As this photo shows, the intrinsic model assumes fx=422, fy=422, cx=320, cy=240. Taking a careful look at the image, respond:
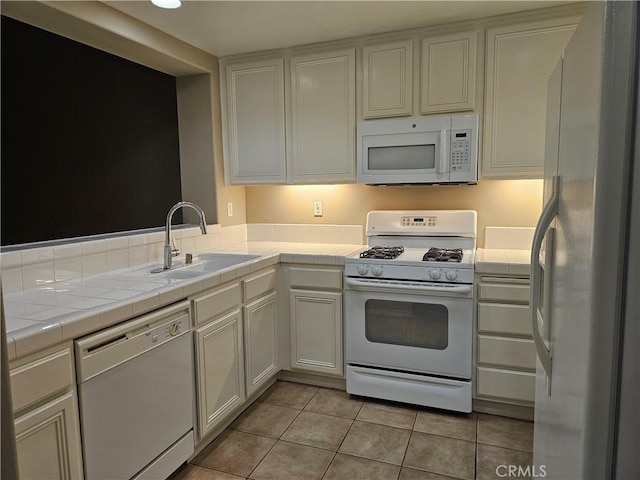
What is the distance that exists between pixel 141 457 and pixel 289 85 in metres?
2.37

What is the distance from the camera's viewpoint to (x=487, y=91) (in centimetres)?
250

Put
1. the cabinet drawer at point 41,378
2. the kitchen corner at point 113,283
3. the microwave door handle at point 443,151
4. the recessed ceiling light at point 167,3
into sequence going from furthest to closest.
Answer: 1. the microwave door handle at point 443,151
2. the recessed ceiling light at point 167,3
3. the kitchen corner at point 113,283
4. the cabinet drawer at point 41,378

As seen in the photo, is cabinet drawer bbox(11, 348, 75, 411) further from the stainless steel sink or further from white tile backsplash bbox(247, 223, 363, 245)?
white tile backsplash bbox(247, 223, 363, 245)

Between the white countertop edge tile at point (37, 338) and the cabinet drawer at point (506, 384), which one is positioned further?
the cabinet drawer at point (506, 384)

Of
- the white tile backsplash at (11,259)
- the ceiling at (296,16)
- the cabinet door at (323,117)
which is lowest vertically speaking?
the white tile backsplash at (11,259)

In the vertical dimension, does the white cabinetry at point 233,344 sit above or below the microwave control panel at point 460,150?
below

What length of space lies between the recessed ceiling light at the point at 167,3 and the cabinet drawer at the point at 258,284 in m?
1.50

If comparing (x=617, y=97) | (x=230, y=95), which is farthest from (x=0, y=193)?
(x=617, y=97)

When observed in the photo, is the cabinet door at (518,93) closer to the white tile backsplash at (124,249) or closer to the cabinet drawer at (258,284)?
the white tile backsplash at (124,249)

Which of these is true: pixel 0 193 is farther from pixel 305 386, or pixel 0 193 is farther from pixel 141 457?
pixel 305 386

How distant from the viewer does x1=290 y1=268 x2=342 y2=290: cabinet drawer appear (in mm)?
2695

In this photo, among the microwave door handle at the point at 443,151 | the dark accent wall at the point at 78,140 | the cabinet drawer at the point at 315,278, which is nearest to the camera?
the dark accent wall at the point at 78,140

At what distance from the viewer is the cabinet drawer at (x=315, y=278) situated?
2.70 m

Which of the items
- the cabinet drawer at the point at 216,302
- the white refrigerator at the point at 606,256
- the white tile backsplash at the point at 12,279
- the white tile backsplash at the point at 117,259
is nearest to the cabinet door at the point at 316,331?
A: the cabinet drawer at the point at 216,302
